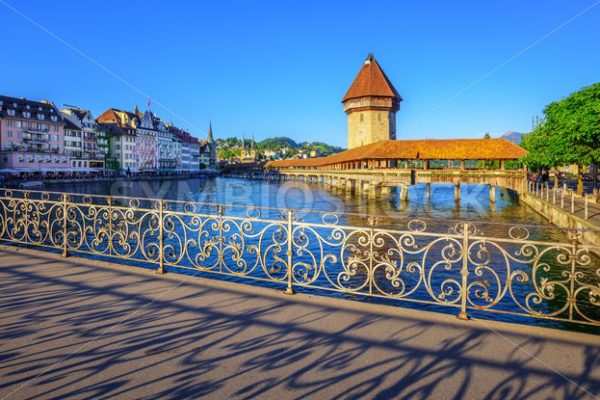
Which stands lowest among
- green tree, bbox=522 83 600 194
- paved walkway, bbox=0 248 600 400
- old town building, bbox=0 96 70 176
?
paved walkway, bbox=0 248 600 400

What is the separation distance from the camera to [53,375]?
10.6ft

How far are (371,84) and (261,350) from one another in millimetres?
65491

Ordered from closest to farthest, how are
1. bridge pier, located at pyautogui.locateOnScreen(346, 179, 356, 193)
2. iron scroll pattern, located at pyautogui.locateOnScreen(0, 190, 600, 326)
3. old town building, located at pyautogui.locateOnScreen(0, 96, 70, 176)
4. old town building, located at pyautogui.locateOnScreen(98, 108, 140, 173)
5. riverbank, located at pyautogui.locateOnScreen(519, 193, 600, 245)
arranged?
1. iron scroll pattern, located at pyautogui.locateOnScreen(0, 190, 600, 326)
2. riverbank, located at pyautogui.locateOnScreen(519, 193, 600, 245)
3. bridge pier, located at pyautogui.locateOnScreen(346, 179, 356, 193)
4. old town building, located at pyautogui.locateOnScreen(0, 96, 70, 176)
5. old town building, located at pyautogui.locateOnScreen(98, 108, 140, 173)

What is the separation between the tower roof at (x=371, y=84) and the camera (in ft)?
212

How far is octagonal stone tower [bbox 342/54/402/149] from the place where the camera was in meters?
64.2

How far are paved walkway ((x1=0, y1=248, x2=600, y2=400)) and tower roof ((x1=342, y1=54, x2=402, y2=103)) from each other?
2472 inches

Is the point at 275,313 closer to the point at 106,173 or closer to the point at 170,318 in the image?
the point at 170,318

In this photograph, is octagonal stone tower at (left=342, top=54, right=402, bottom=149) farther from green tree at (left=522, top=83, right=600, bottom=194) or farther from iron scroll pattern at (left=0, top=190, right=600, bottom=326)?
iron scroll pattern at (left=0, top=190, right=600, bottom=326)

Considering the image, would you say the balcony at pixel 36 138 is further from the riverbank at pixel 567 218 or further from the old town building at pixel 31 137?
the riverbank at pixel 567 218

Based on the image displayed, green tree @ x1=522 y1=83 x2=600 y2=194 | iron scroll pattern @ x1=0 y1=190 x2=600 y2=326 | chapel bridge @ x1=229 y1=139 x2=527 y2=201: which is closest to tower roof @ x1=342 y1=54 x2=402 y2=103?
chapel bridge @ x1=229 y1=139 x2=527 y2=201

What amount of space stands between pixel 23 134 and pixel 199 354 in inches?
3059

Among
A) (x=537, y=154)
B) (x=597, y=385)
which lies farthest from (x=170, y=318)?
(x=537, y=154)

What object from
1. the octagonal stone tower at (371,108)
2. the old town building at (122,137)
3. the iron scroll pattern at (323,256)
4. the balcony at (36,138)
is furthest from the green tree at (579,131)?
the old town building at (122,137)

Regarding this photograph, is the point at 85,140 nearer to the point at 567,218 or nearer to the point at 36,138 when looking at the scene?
the point at 36,138
